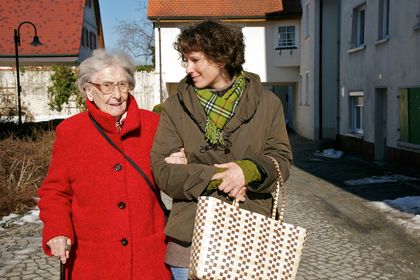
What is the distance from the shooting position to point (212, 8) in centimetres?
2842

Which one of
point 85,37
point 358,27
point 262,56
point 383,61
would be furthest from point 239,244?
point 85,37

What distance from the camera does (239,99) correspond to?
245 cm

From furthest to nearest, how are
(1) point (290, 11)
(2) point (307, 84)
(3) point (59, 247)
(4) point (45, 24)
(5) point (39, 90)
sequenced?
(4) point (45, 24) → (5) point (39, 90) → (1) point (290, 11) → (2) point (307, 84) → (3) point (59, 247)

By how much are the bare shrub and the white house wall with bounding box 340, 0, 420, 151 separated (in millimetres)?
8654

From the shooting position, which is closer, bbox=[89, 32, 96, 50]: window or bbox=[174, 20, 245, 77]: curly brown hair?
bbox=[174, 20, 245, 77]: curly brown hair

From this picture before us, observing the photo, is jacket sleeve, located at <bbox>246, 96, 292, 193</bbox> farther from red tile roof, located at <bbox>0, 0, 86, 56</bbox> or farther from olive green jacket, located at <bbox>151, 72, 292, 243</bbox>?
red tile roof, located at <bbox>0, 0, 86, 56</bbox>

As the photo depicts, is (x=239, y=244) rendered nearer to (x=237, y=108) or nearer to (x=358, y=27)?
(x=237, y=108)

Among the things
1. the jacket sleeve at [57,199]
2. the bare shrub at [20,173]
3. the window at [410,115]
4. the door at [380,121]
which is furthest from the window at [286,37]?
the jacket sleeve at [57,199]

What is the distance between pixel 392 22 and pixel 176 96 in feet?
40.2

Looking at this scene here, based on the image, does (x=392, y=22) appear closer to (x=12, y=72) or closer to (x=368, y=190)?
(x=368, y=190)

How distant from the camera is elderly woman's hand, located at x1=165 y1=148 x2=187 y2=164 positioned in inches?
94.8

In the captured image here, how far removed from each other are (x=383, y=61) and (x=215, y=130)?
12.9 meters

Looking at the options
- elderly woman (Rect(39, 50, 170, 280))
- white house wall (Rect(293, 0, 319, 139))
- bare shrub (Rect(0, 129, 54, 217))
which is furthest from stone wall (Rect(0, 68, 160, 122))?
elderly woman (Rect(39, 50, 170, 280))

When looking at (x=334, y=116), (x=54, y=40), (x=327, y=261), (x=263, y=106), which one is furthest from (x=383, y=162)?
(x=54, y=40)
